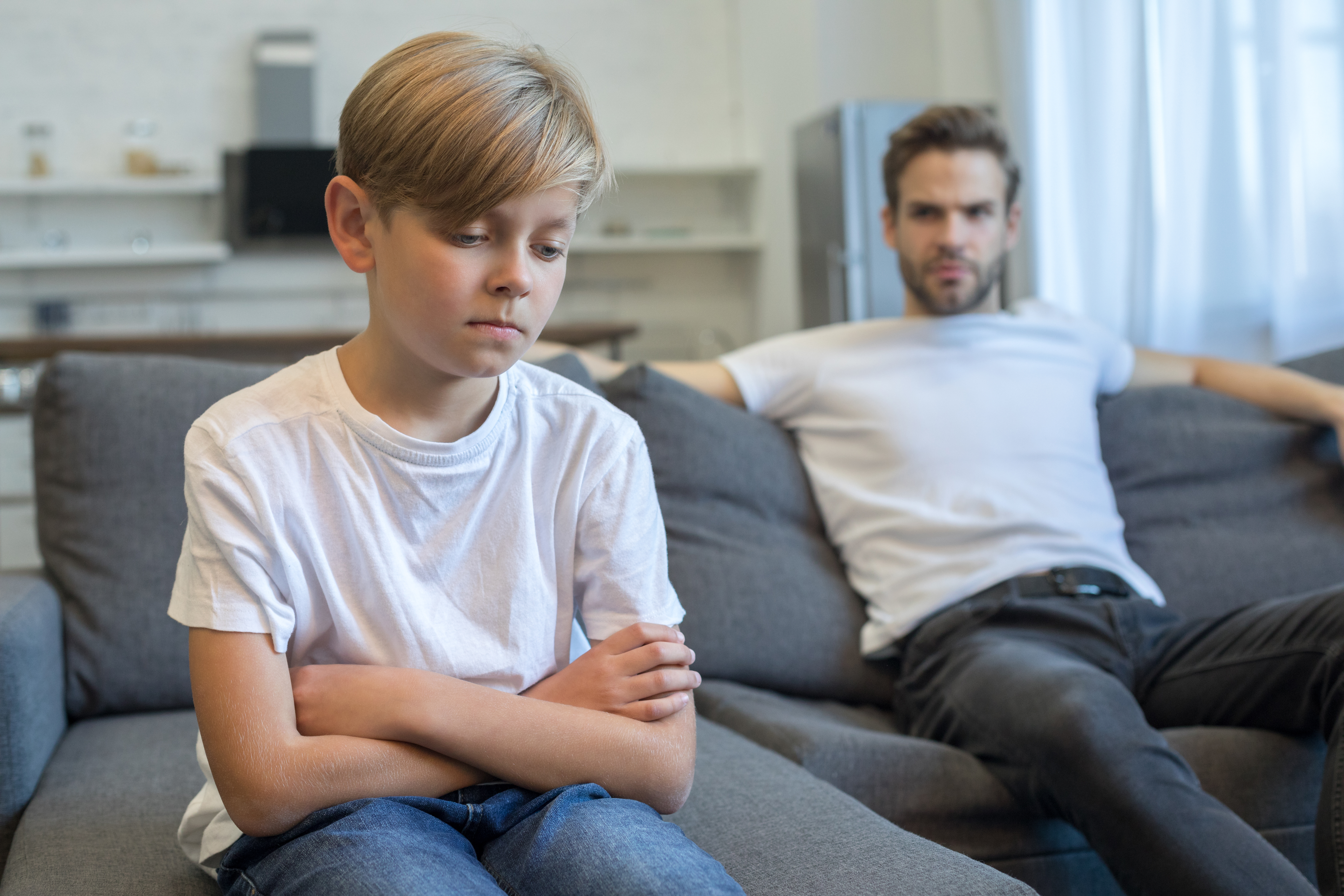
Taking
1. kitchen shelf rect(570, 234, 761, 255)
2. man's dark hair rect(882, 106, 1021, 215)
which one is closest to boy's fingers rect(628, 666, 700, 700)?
man's dark hair rect(882, 106, 1021, 215)

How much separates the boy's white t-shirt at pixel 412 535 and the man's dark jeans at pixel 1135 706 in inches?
20.0

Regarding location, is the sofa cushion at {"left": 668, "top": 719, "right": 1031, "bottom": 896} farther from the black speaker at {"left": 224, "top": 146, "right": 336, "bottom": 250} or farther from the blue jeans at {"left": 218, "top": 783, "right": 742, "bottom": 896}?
the black speaker at {"left": 224, "top": 146, "right": 336, "bottom": 250}

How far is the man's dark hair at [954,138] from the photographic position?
1888 millimetres

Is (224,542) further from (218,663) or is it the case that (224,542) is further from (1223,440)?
(1223,440)

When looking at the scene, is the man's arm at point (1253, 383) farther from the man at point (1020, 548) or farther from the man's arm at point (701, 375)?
the man's arm at point (701, 375)

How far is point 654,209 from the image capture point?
5766mm

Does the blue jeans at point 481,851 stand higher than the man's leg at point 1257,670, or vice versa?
the blue jeans at point 481,851

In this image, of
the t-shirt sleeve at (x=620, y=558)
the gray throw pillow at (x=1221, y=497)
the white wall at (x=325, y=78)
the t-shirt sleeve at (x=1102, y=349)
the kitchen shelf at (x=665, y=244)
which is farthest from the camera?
the kitchen shelf at (x=665, y=244)

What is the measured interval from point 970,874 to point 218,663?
59cm

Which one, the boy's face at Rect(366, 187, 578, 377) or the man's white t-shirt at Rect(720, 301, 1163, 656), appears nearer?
the boy's face at Rect(366, 187, 578, 377)

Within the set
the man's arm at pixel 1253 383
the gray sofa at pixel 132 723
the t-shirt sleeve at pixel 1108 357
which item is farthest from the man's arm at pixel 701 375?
the man's arm at pixel 1253 383

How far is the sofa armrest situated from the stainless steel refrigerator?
10.4 feet

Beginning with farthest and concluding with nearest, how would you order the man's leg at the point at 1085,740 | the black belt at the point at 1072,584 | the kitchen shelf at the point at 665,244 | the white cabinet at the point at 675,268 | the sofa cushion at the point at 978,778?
1. the white cabinet at the point at 675,268
2. the kitchen shelf at the point at 665,244
3. the black belt at the point at 1072,584
4. the sofa cushion at the point at 978,778
5. the man's leg at the point at 1085,740

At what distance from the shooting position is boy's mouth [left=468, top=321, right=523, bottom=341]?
2.75ft
